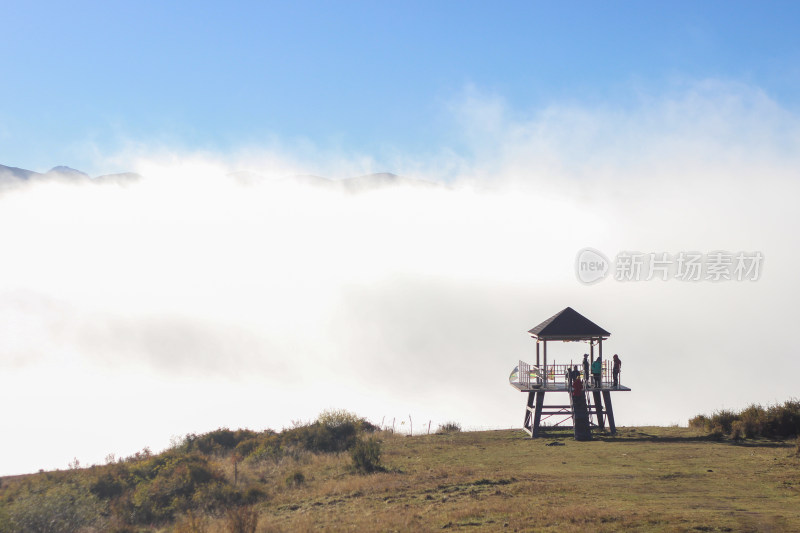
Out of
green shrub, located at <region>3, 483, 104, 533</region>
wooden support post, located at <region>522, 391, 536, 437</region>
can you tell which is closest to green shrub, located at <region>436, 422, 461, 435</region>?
wooden support post, located at <region>522, 391, 536, 437</region>

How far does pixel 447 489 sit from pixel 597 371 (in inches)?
609

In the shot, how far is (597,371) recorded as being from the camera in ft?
98.5

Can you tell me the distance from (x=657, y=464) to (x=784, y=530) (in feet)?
32.0

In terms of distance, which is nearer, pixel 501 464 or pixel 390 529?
pixel 390 529

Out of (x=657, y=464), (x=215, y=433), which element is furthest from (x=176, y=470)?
(x=657, y=464)

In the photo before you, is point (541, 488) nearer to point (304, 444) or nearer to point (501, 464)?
point (501, 464)

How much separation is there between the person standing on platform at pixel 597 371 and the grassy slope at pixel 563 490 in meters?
3.62

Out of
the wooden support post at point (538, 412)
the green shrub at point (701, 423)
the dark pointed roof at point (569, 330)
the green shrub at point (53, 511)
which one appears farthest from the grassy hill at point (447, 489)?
the dark pointed roof at point (569, 330)

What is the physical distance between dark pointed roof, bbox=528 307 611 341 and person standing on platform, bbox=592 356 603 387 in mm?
1261

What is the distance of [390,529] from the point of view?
12750mm

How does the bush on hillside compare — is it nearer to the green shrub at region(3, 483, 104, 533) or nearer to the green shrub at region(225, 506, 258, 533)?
the green shrub at region(225, 506, 258, 533)

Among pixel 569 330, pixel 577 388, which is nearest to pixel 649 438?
pixel 577 388

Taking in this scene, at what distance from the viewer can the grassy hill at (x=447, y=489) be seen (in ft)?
42.7

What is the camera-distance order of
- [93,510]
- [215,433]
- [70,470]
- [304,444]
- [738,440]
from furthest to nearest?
[215,433] < [304,444] < [738,440] < [70,470] < [93,510]
